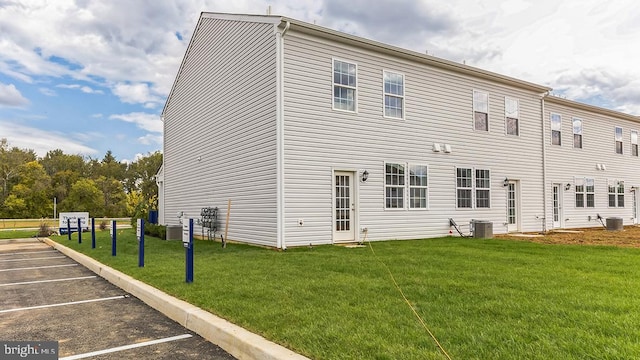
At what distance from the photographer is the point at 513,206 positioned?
15.1m

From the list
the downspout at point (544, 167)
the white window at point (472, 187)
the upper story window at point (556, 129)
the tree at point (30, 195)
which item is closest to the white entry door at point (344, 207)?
the white window at point (472, 187)

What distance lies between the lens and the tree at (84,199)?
4581 centimetres

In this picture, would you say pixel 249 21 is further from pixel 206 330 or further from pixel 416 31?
pixel 206 330

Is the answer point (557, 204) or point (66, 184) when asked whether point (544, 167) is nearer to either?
point (557, 204)

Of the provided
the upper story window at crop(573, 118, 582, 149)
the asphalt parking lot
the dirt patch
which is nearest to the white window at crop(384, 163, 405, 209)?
the dirt patch

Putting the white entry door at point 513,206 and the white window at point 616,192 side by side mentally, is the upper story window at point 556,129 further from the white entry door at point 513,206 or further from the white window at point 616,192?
the white window at point 616,192

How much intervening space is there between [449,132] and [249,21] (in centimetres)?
714

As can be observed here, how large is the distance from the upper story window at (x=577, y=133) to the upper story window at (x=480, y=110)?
5966 millimetres

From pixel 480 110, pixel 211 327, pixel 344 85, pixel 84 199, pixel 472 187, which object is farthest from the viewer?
pixel 84 199

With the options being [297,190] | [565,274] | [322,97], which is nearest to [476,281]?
[565,274]

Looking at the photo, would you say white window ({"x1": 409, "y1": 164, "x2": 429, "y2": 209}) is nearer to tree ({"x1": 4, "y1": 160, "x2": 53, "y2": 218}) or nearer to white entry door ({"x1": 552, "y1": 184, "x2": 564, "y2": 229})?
white entry door ({"x1": 552, "y1": 184, "x2": 564, "y2": 229})

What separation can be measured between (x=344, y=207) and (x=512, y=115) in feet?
27.1

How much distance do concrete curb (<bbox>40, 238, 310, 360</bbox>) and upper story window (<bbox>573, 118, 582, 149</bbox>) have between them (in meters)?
18.2

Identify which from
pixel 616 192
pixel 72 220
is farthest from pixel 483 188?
pixel 72 220
